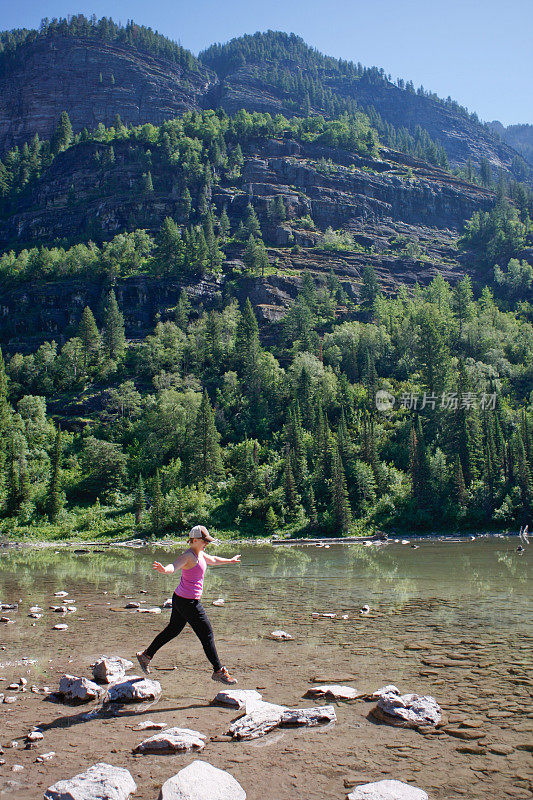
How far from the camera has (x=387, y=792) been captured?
6.40 meters

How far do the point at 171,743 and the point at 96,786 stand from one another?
158cm

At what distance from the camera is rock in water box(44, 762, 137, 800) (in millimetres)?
6348

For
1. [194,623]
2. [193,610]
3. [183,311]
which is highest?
[183,311]

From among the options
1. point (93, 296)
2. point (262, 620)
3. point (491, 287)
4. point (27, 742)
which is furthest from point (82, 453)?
point (491, 287)

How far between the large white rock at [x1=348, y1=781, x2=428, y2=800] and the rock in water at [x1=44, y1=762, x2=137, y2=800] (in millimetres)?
2735

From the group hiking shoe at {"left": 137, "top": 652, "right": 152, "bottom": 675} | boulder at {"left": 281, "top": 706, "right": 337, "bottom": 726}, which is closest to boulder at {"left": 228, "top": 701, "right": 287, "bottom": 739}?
boulder at {"left": 281, "top": 706, "right": 337, "bottom": 726}

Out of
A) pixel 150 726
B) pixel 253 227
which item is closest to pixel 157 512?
pixel 150 726

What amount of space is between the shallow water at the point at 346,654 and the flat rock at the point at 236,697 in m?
0.44

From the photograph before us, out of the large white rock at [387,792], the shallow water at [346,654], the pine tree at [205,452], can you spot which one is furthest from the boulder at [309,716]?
the pine tree at [205,452]

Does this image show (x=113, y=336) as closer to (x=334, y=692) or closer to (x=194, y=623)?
(x=194, y=623)

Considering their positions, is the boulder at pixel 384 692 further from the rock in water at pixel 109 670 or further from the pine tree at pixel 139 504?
the pine tree at pixel 139 504

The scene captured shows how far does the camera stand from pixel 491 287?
194 meters

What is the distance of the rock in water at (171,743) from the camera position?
25.7 feet

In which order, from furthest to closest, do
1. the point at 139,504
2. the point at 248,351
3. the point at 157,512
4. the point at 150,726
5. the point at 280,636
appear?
the point at 248,351, the point at 139,504, the point at 157,512, the point at 280,636, the point at 150,726
